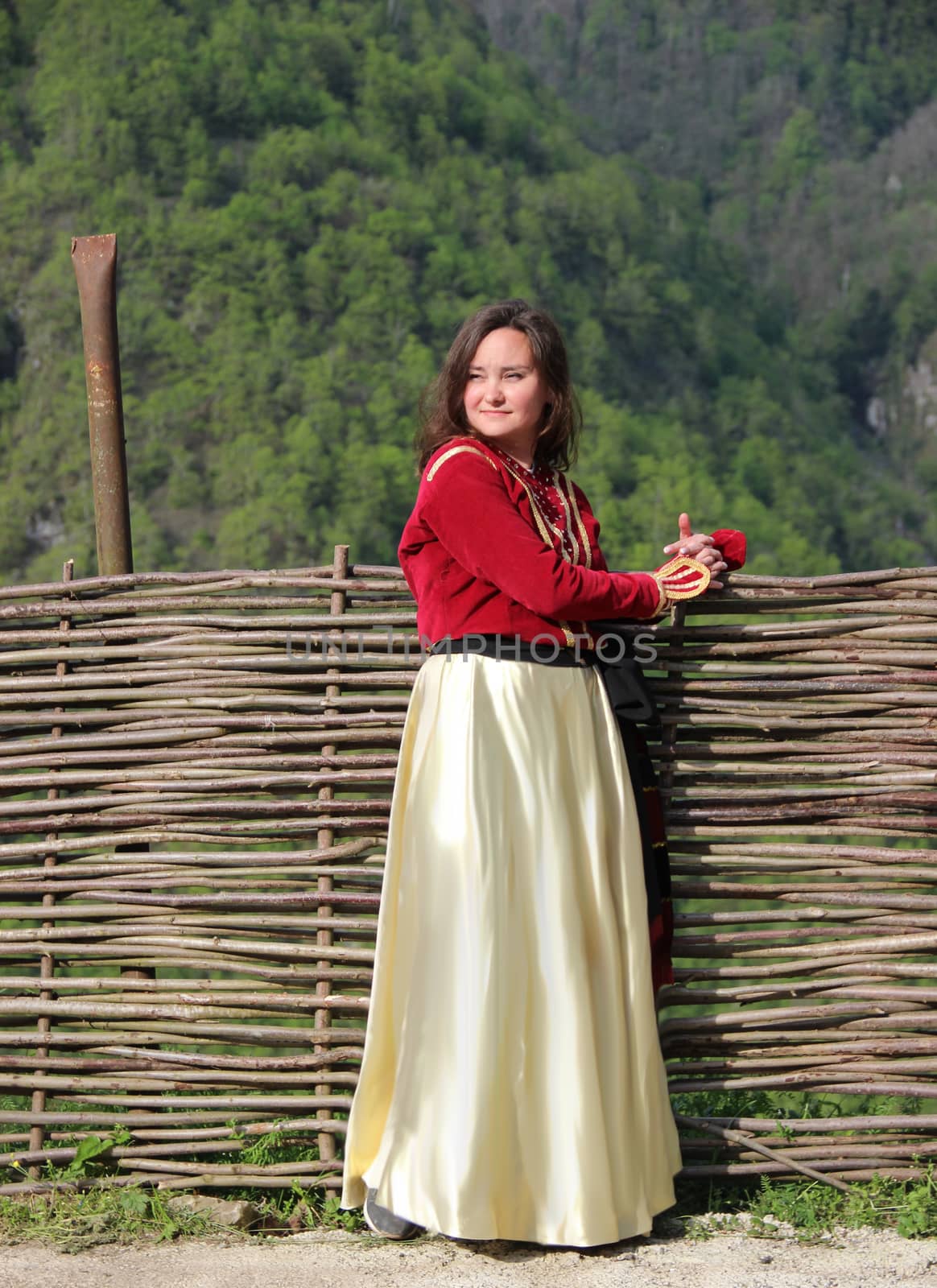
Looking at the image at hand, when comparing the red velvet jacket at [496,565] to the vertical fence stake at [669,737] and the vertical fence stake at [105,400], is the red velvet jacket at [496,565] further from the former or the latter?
the vertical fence stake at [105,400]

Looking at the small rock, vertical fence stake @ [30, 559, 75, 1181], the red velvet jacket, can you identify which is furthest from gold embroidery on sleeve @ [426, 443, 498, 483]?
the small rock

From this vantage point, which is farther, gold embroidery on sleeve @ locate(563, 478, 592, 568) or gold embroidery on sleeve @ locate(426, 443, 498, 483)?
gold embroidery on sleeve @ locate(563, 478, 592, 568)

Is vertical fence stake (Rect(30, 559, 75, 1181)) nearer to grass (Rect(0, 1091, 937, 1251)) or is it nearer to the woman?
grass (Rect(0, 1091, 937, 1251))

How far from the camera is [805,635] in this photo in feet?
9.90

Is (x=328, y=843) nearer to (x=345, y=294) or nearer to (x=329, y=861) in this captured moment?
(x=329, y=861)

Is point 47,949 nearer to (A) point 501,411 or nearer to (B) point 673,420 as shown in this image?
(A) point 501,411

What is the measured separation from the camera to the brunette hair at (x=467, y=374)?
2.72 meters

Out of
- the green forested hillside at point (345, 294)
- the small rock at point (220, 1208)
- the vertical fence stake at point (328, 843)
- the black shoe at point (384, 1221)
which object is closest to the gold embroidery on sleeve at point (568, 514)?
the vertical fence stake at point (328, 843)

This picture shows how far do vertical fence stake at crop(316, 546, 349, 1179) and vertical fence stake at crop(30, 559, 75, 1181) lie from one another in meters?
0.58

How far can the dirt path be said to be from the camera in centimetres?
258

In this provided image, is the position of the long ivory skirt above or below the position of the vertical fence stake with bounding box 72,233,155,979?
below

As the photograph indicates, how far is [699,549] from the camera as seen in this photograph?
9.27 ft

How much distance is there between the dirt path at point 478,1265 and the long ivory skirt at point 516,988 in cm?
9

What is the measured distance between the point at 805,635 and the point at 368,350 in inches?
1201
